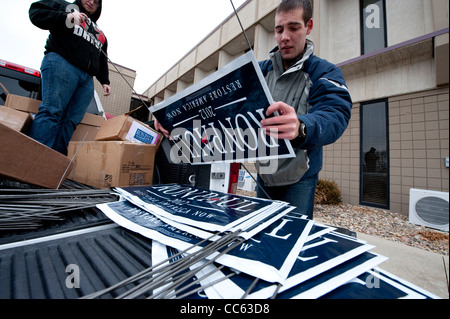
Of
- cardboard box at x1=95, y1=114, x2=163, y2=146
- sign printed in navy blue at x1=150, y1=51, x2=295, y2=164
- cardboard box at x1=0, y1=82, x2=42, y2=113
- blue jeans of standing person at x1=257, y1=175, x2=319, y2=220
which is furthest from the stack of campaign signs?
cardboard box at x1=0, y1=82, x2=42, y2=113

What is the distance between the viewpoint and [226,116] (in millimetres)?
728

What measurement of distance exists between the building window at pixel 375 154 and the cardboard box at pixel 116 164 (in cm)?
356

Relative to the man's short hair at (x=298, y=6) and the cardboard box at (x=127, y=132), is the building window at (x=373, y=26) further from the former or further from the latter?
the cardboard box at (x=127, y=132)

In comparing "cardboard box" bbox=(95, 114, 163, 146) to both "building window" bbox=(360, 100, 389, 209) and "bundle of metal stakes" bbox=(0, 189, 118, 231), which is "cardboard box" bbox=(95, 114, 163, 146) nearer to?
"bundle of metal stakes" bbox=(0, 189, 118, 231)

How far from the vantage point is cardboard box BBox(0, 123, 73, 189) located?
0.67 m

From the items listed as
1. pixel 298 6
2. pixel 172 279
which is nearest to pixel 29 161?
pixel 172 279

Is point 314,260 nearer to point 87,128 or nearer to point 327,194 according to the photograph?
point 87,128

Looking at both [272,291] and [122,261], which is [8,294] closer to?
[122,261]

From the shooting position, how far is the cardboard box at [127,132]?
1.22 meters

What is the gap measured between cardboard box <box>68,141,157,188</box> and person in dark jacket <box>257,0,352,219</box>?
734 millimetres

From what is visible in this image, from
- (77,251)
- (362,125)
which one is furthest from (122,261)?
(362,125)

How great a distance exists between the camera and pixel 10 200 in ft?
1.83

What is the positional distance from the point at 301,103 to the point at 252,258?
2.48 feet
